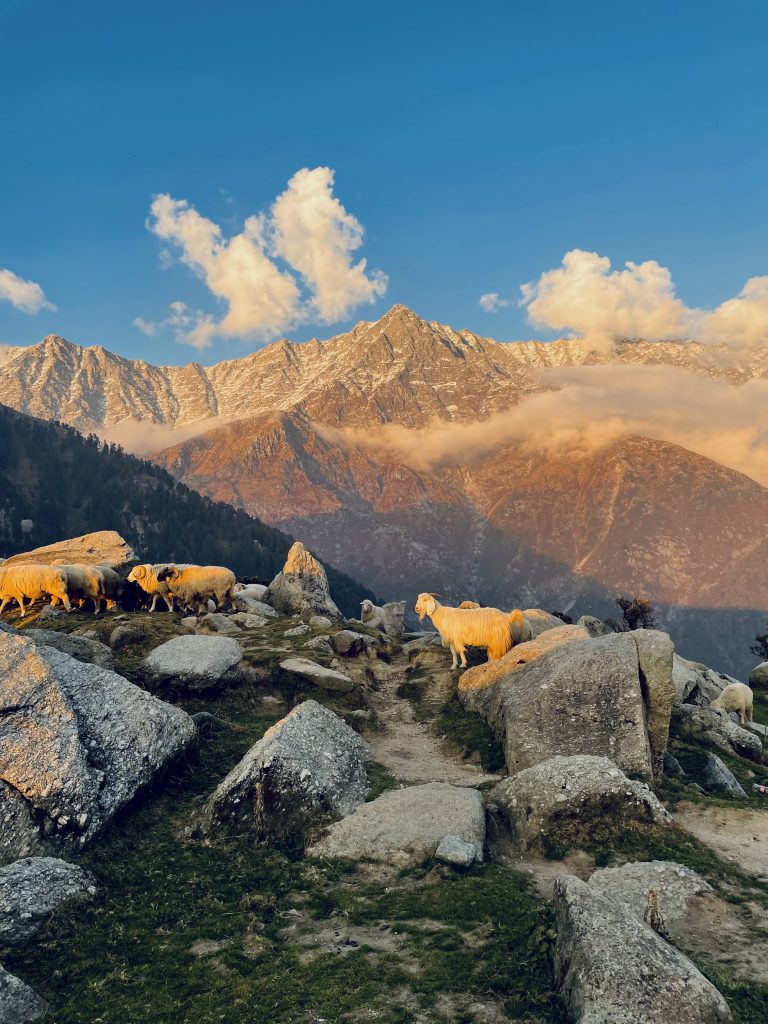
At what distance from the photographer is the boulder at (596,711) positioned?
2284 centimetres

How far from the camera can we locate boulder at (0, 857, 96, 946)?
1203cm

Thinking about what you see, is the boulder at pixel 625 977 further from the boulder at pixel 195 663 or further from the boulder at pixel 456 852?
the boulder at pixel 195 663

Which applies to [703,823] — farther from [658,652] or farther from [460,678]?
[460,678]

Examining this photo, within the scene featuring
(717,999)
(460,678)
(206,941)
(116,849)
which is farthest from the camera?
(460,678)

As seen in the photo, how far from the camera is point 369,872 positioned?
1591 cm

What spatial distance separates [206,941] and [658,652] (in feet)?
63.8

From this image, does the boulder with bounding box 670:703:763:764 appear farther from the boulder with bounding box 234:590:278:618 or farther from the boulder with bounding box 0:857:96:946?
the boulder with bounding box 234:590:278:618

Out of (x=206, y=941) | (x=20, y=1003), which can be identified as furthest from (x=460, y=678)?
(x=20, y=1003)

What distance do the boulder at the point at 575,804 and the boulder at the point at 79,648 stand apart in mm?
20310

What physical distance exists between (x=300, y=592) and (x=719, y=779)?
150ft

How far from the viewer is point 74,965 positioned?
38.0 ft

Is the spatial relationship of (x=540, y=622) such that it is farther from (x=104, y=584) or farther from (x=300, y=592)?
(x=104, y=584)

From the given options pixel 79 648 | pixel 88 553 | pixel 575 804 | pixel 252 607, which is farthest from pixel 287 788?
pixel 88 553

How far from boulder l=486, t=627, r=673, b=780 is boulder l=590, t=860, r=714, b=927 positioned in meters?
6.82
